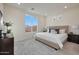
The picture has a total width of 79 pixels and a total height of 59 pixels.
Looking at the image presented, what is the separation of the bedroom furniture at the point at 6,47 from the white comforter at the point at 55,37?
0.76 meters

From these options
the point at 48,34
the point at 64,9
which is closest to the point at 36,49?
the point at 48,34

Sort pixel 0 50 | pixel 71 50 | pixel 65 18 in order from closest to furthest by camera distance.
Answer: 1. pixel 0 50
2. pixel 71 50
3. pixel 65 18

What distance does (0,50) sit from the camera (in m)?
2.24

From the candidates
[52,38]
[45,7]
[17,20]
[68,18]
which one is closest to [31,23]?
[17,20]

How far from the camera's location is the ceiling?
7.77 ft

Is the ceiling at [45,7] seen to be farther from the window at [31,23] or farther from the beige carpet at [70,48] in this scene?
the beige carpet at [70,48]

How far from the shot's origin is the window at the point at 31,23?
8.54 ft

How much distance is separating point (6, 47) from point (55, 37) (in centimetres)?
134

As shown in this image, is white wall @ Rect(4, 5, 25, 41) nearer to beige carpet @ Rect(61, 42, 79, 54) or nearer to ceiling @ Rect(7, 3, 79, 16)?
ceiling @ Rect(7, 3, 79, 16)

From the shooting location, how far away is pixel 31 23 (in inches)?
105

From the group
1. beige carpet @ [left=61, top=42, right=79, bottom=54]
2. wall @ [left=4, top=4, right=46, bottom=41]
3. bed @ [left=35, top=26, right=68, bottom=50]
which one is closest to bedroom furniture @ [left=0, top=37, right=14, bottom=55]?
wall @ [left=4, top=4, right=46, bottom=41]

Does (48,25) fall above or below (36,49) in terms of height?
above
